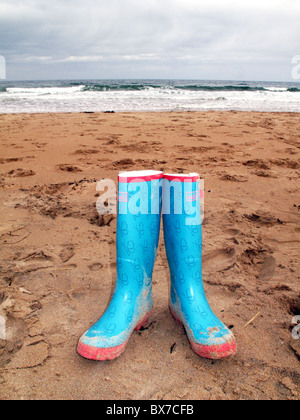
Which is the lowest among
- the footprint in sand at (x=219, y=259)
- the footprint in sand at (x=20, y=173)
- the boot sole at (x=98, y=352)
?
the boot sole at (x=98, y=352)

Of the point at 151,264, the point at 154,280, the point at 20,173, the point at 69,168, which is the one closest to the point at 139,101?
the point at 69,168

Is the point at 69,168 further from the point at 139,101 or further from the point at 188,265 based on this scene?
the point at 139,101

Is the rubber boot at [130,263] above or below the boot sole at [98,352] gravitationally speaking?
above

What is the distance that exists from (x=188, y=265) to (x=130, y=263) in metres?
0.22

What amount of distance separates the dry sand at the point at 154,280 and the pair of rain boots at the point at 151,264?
6cm

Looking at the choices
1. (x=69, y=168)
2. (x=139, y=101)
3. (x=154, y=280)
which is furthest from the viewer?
(x=139, y=101)

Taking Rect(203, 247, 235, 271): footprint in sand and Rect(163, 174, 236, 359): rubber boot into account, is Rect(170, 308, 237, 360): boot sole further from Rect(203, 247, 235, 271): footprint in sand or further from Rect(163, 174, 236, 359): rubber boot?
Rect(203, 247, 235, 271): footprint in sand

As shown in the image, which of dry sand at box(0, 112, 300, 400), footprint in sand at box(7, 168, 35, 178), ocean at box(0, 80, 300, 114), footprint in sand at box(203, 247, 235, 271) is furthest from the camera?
ocean at box(0, 80, 300, 114)

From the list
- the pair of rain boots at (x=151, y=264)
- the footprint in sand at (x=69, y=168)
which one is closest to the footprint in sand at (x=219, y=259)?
the pair of rain boots at (x=151, y=264)

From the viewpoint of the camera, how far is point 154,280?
1435 millimetres

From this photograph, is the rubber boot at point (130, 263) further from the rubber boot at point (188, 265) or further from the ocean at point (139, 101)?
the ocean at point (139, 101)

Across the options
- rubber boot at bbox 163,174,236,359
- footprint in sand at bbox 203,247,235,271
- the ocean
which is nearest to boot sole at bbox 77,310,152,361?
rubber boot at bbox 163,174,236,359

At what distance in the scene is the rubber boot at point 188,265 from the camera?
101 cm

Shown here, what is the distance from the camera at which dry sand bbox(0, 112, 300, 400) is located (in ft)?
3.01
